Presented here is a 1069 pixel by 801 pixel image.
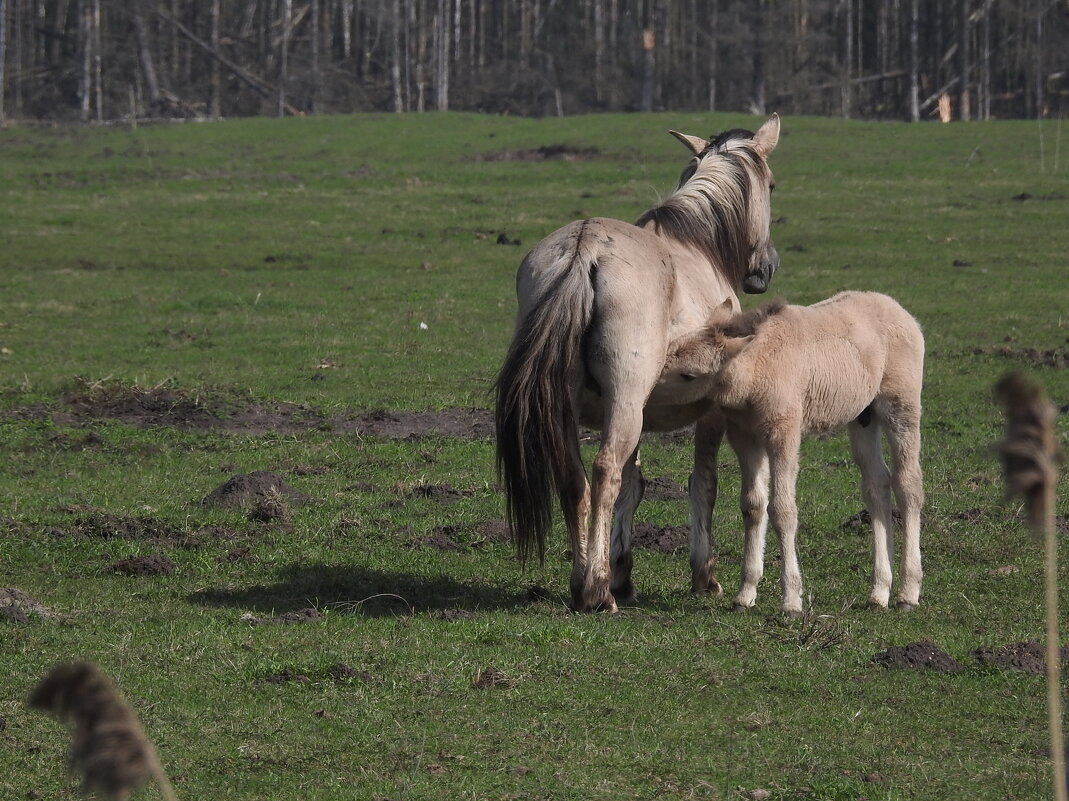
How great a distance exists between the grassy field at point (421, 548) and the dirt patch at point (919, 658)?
0.10 metres

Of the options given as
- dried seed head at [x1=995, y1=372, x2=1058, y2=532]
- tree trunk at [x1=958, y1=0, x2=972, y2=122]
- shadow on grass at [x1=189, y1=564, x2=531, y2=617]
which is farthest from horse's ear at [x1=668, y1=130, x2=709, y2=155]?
tree trunk at [x1=958, y1=0, x2=972, y2=122]

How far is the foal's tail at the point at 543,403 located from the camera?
26.0 ft

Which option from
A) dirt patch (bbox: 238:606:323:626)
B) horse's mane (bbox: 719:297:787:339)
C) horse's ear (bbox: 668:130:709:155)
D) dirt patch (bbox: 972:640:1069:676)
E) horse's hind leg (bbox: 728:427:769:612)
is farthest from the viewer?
horse's ear (bbox: 668:130:709:155)

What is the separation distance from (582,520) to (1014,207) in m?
24.2

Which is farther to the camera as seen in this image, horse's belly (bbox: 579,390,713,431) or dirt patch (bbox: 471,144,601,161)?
dirt patch (bbox: 471,144,601,161)

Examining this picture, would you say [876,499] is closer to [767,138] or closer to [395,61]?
[767,138]

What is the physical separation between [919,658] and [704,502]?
2.36m

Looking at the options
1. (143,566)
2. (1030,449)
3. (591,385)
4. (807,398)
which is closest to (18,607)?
(143,566)

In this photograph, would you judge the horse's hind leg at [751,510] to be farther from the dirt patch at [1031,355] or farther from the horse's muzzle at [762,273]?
the dirt patch at [1031,355]

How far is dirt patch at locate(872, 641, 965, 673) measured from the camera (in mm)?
Result: 7117

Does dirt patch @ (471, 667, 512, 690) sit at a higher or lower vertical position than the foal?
lower

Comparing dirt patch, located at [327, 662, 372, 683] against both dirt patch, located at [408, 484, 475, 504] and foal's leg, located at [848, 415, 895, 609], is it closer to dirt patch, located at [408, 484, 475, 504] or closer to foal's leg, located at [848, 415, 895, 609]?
foal's leg, located at [848, 415, 895, 609]

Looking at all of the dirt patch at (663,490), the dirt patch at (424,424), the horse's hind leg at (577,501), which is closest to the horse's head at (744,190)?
the dirt patch at (663,490)

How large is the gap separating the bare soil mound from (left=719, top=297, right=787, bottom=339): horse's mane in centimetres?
482
